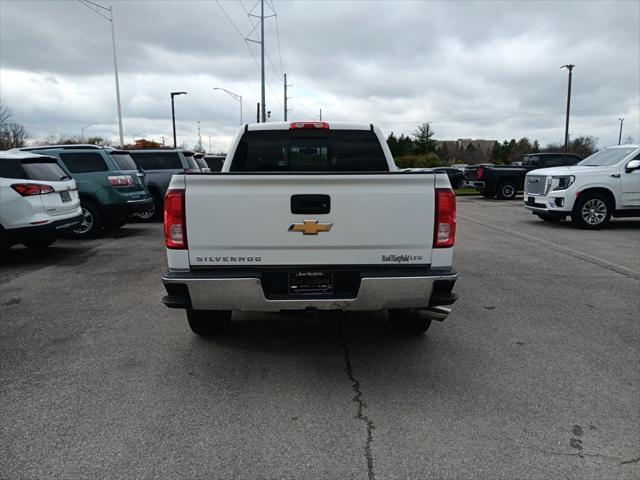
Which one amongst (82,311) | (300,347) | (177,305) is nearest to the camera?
(177,305)

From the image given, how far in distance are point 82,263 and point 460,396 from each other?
6702 millimetres

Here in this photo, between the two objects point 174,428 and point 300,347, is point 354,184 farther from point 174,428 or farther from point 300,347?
point 174,428

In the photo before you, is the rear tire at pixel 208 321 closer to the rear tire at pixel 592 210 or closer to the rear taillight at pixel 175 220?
the rear taillight at pixel 175 220

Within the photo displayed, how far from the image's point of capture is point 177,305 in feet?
11.3

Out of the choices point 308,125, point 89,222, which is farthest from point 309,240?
point 89,222

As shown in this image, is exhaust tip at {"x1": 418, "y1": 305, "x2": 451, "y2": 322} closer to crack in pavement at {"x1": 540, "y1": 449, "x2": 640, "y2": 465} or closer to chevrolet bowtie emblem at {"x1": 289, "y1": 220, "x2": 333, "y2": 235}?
chevrolet bowtie emblem at {"x1": 289, "y1": 220, "x2": 333, "y2": 235}

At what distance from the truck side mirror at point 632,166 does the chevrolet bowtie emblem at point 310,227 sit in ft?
35.8

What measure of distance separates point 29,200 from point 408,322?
20.4 feet

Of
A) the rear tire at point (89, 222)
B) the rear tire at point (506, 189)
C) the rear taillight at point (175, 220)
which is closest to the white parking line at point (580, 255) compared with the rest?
the rear taillight at point (175, 220)

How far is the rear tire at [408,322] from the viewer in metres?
4.38

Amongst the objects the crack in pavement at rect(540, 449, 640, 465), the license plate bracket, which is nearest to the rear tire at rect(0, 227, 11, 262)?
the license plate bracket

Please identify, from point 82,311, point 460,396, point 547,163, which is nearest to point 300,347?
point 460,396

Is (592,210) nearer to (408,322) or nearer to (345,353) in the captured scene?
(408,322)

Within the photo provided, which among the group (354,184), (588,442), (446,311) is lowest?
(588,442)
